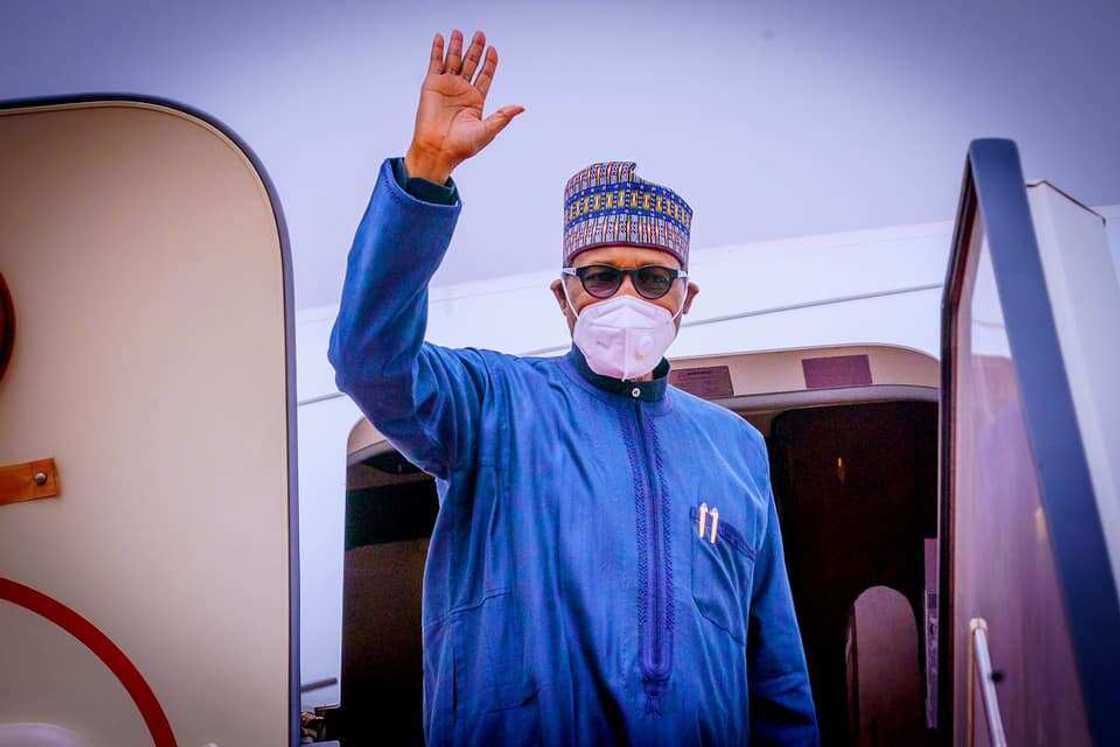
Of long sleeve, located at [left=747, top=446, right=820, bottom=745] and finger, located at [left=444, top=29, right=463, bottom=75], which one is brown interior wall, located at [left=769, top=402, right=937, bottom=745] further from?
finger, located at [left=444, top=29, right=463, bottom=75]


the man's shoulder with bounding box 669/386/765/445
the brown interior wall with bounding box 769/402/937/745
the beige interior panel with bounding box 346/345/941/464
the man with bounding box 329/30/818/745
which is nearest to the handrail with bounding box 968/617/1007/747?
the man with bounding box 329/30/818/745

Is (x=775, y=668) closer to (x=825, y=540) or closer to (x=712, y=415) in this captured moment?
(x=712, y=415)

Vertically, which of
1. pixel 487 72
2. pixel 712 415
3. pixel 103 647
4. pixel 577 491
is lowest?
pixel 103 647

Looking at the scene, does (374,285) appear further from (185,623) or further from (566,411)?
(185,623)

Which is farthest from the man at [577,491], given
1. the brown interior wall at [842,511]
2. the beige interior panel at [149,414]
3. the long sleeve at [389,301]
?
the brown interior wall at [842,511]

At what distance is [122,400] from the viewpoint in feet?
3.79

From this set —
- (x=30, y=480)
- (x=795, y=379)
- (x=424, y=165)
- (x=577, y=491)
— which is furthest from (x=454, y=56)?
(x=795, y=379)

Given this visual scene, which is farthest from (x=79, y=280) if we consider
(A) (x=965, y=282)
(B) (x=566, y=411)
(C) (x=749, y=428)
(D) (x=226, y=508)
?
(A) (x=965, y=282)

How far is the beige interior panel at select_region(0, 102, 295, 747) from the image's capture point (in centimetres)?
110

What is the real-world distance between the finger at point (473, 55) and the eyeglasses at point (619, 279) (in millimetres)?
319

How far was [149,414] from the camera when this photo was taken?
3.79 feet

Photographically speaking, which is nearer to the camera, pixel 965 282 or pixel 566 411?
pixel 965 282

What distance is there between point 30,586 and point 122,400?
0.25m

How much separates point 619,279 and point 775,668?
0.61 metres
